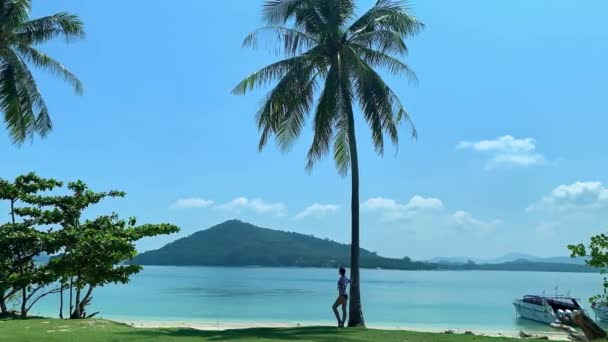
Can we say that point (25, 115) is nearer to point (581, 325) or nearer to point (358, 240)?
point (358, 240)

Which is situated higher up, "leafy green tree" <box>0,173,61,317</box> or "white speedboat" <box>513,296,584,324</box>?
"leafy green tree" <box>0,173,61,317</box>

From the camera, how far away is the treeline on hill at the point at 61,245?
17203 mm

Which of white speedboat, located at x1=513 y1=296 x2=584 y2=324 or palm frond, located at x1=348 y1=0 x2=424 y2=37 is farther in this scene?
white speedboat, located at x1=513 y1=296 x2=584 y2=324

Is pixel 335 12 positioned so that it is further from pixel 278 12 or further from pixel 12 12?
pixel 12 12

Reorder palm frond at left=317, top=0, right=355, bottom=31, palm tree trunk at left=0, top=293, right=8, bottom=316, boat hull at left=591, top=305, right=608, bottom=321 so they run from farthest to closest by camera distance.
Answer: boat hull at left=591, top=305, right=608, bottom=321 → palm frond at left=317, top=0, right=355, bottom=31 → palm tree trunk at left=0, top=293, right=8, bottom=316

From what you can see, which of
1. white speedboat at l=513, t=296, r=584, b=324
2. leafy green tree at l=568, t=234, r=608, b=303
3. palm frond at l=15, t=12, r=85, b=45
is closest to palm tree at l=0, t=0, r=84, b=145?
palm frond at l=15, t=12, r=85, b=45

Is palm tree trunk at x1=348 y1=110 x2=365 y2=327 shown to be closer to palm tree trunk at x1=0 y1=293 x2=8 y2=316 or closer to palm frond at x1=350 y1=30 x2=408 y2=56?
palm frond at x1=350 y1=30 x2=408 y2=56

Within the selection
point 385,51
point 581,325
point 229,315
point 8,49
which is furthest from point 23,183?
point 229,315

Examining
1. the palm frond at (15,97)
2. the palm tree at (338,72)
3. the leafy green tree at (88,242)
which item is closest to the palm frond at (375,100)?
the palm tree at (338,72)

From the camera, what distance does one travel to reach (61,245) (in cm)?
1762

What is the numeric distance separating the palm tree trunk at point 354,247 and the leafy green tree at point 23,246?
871 centimetres

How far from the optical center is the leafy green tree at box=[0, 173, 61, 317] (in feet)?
56.2

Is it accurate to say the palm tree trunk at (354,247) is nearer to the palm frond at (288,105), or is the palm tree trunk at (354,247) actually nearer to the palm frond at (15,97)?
the palm frond at (288,105)

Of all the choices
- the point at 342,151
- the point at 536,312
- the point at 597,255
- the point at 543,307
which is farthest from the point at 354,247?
the point at 536,312
